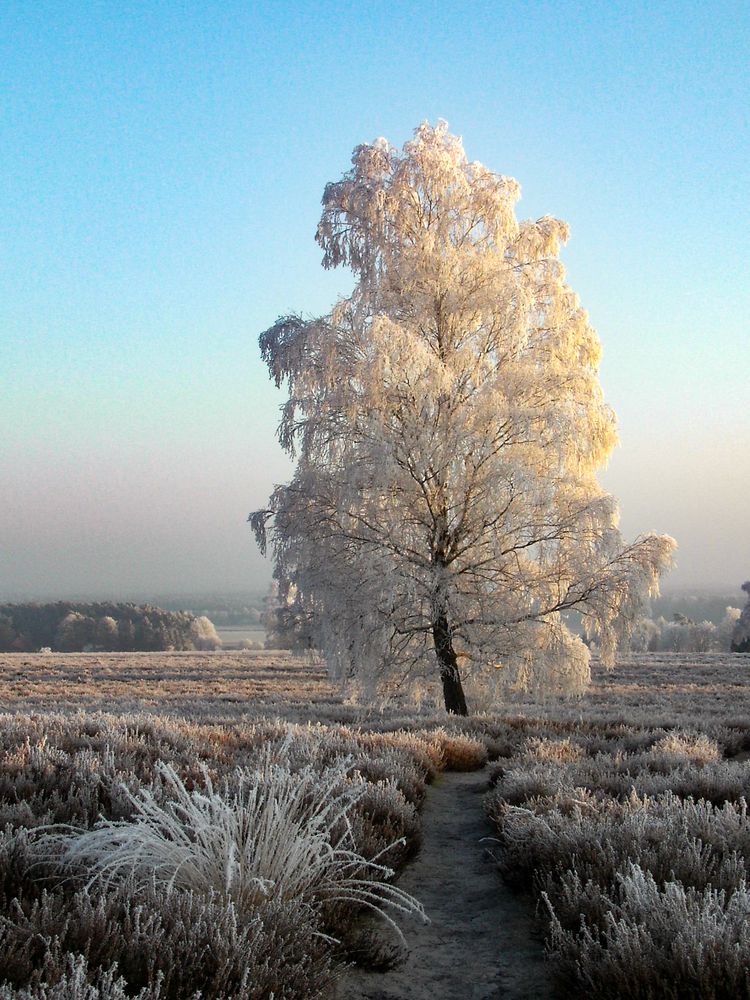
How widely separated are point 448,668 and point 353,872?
32.9 feet

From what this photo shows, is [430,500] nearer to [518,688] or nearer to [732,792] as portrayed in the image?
[518,688]

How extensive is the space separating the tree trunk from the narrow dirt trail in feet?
25.5

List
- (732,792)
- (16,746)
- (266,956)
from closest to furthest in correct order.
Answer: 1. (266,956)
2. (732,792)
3. (16,746)

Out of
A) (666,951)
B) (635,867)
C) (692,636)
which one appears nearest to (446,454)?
(635,867)

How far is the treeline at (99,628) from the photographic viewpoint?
8412cm

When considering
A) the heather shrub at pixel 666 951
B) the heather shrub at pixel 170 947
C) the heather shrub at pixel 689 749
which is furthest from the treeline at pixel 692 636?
the heather shrub at pixel 170 947

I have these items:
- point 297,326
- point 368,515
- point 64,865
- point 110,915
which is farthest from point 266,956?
point 297,326

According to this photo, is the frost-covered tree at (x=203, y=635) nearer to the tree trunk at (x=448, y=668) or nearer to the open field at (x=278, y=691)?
the open field at (x=278, y=691)

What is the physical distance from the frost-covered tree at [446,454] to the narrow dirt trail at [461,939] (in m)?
7.27

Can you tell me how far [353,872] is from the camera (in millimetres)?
3850

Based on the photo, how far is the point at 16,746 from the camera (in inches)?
242

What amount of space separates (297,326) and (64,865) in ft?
38.3

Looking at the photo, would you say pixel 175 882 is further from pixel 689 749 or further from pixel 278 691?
pixel 278 691

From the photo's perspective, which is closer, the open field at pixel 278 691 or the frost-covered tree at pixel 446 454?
the frost-covered tree at pixel 446 454
